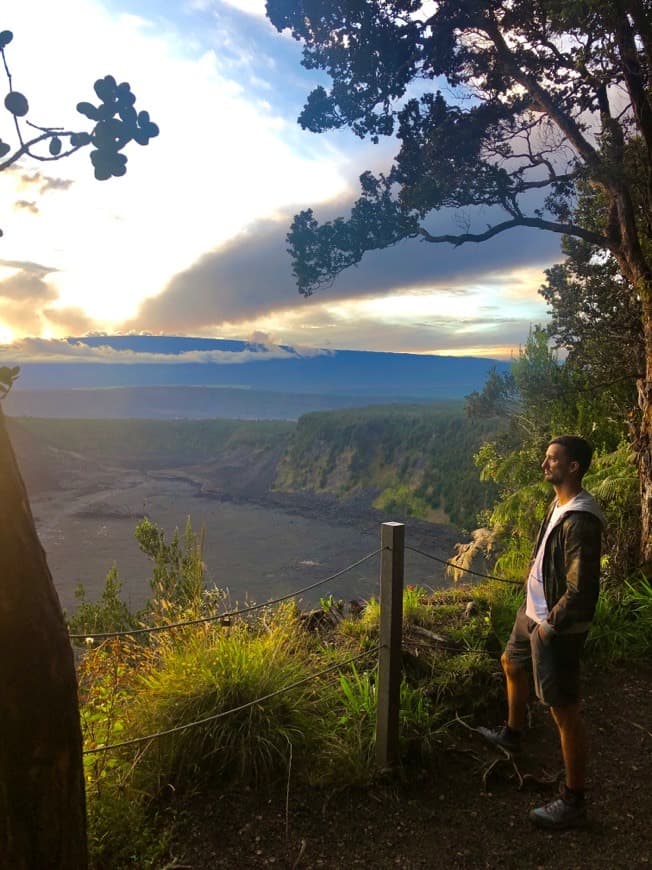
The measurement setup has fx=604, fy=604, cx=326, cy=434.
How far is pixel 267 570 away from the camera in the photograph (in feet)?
149

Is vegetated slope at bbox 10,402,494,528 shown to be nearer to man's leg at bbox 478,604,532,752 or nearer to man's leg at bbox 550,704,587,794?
man's leg at bbox 478,604,532,752

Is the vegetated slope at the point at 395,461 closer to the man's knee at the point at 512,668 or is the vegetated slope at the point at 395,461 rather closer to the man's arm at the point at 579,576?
the man's knee at the point at 512,668

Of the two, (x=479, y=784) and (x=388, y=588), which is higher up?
(x=388, y=588)

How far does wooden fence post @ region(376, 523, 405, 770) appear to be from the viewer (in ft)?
12.0

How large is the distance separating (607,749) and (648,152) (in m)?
6.08

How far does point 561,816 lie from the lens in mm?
3283

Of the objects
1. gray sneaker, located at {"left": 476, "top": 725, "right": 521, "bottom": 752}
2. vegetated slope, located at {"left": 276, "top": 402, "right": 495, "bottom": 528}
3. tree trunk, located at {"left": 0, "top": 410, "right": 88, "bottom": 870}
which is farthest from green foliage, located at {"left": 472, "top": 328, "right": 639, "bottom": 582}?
vegetated slope, located at {"left": 276, "top": 402, "right": 495, "bottom": 528}

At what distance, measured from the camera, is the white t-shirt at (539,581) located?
3.28 metres

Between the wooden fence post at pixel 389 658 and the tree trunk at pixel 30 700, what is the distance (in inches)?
76.1

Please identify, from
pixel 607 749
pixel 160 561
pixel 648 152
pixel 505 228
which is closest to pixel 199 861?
pixel 607 749

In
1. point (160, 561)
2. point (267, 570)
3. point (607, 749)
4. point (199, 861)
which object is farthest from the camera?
point (267, 570)

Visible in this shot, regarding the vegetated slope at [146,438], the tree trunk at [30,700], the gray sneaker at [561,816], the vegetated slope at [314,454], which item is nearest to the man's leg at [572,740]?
the gray sneaker at [561,816]

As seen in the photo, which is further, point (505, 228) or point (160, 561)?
point (160, 561)

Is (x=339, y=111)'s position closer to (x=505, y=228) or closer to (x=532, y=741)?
(x=505, y=228)
